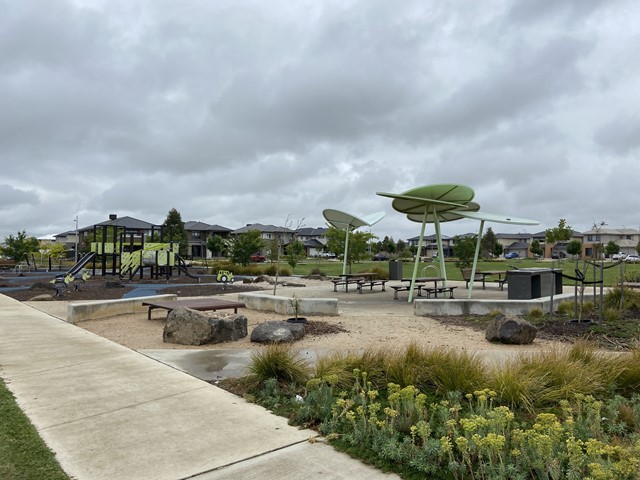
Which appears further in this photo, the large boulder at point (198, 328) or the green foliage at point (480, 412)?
the large boulder at point (198, 328)

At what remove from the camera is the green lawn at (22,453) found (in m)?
3.57

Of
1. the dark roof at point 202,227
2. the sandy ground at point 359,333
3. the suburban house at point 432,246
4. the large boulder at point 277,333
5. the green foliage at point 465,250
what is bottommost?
the sandy ground at point 359,333

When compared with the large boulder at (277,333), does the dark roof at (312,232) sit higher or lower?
higher

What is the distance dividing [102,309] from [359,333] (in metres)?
6.87

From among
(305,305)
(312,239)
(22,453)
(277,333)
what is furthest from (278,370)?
(312,239)

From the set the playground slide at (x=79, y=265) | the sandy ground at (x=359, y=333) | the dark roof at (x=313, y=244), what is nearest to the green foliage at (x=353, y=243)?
the playground slide at (x=79, y=265)

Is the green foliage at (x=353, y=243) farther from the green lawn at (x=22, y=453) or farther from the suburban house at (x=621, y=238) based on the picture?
the suburban house at (x=621, y=238)

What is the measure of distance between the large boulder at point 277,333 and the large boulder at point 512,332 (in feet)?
12.0

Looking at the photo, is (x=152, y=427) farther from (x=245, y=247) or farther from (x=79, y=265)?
(x=245, y=247)

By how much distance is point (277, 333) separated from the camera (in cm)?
902

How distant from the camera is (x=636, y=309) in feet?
39.2

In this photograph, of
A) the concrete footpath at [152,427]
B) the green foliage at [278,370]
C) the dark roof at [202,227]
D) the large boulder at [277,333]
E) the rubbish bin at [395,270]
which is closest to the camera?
the concrete footpath at [152,427]

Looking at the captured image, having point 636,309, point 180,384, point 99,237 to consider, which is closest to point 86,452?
point 180,384

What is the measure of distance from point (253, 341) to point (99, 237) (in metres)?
48.0
